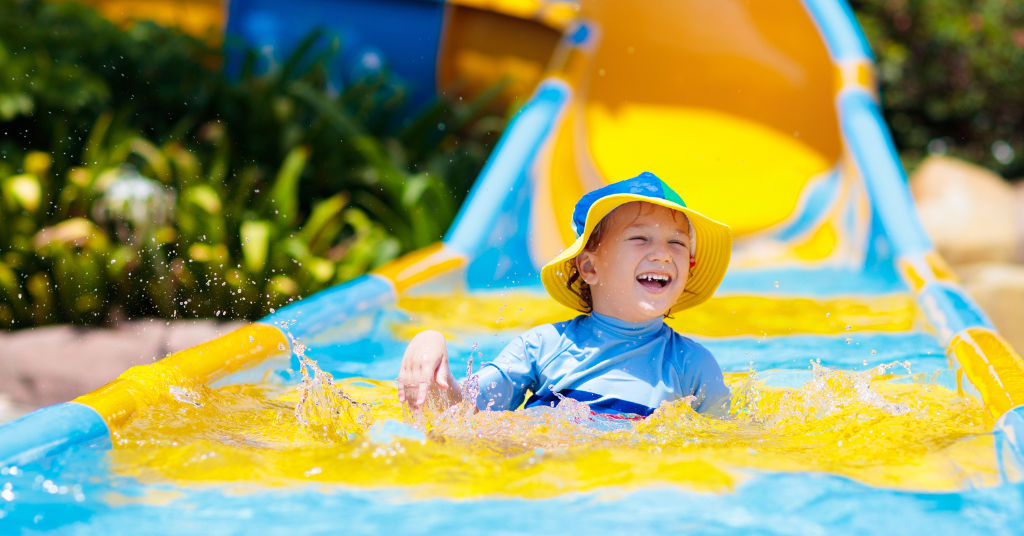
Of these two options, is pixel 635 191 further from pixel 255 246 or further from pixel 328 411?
pixel 255 246

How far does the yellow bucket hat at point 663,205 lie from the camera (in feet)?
7.26

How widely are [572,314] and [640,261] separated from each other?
1.24m

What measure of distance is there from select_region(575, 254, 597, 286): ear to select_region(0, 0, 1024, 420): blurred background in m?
2.21

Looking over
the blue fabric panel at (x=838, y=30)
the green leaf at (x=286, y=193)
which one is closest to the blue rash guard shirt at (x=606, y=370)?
the green leaf at (x=286, y=193)

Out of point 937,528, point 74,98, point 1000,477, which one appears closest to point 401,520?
point 937,528

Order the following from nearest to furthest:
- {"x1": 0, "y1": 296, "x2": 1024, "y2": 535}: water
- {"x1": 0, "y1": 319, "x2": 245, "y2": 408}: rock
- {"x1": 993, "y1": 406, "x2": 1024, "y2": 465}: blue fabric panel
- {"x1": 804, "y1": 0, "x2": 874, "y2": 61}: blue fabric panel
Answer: {"x1": 0, "y1": 296, "x2": 1024, "y2": 535}: water < {"x1": 993, "y1": 406, "x2": 1024, "y2": 465}: blue fabric panel < {"x1": 0, "y1": 319, "x2": 245, "y2": 408}: rock < {"x1": 804, "y1": 0, "x2": 874, "y2": 61}: blue fabric panel

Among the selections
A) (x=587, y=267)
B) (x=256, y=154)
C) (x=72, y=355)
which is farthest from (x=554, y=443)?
(x=256, y=154)

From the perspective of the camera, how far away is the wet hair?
2275 millimetres

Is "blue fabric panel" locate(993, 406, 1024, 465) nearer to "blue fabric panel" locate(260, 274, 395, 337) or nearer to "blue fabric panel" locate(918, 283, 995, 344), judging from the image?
"blue fabric panel" locate(918, 283, 995, 344)

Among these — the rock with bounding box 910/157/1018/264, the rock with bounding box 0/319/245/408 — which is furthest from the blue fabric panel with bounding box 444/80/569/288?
the rock with bounding box 910/157/1018/264

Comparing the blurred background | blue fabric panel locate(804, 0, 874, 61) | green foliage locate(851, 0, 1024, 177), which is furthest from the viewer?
green foliage locate(851, 0, 1024, 177)

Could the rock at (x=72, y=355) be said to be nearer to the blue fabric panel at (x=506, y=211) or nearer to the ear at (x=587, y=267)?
the blue fabric panel at (x=506, y=211)

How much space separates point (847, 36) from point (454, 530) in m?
4.31

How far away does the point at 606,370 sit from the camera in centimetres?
225
